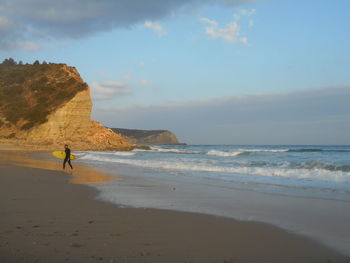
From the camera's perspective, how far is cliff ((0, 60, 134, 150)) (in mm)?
49281

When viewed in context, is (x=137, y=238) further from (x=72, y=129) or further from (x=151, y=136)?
(x=151, y=136)

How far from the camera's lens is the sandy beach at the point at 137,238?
13.1 ft

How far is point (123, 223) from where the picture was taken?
5.59 m

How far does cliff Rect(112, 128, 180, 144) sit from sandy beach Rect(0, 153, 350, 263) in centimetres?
15674

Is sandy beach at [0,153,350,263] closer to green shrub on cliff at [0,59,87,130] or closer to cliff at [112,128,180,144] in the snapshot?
green shrub on cliff at [0,59,87,130]

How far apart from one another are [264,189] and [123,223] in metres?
6.19

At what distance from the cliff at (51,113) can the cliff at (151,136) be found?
103109 mm

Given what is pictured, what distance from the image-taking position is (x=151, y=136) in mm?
172500

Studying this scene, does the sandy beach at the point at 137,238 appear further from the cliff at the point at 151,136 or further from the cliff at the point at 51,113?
the cliff at the point at 151,136

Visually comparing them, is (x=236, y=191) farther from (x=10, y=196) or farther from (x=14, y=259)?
(x=14, y=259)

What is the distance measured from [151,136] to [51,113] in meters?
122

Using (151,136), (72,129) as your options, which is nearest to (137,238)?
(72,129)

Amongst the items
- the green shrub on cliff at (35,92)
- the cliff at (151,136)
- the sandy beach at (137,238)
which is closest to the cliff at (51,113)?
the green shrub on cliff at (35,92)

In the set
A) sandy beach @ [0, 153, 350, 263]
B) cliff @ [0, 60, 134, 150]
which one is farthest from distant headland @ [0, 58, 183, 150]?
sandy beach @ [0, 153, 350, 263]
